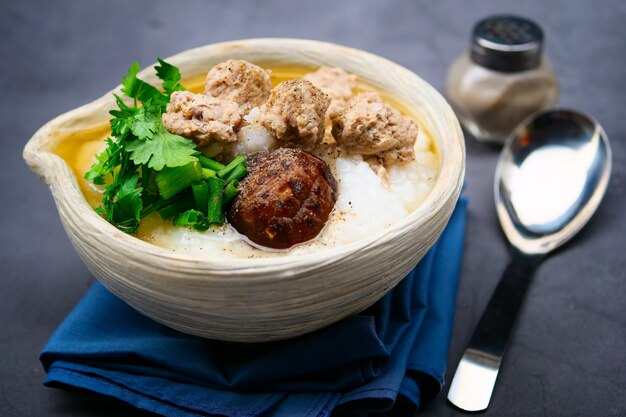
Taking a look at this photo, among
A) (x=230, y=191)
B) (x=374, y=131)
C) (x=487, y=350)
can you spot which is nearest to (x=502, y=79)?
(x=374, y=131)

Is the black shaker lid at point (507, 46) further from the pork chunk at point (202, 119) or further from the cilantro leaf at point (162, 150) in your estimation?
the cilantro leaf at point (162, 150)

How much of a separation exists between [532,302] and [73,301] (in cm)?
179

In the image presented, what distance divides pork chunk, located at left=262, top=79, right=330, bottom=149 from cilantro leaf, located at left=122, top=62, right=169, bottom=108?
0.40 m

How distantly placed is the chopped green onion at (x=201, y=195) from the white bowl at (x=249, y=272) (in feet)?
0.94

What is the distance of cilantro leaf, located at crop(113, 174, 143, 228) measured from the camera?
2.27 meters

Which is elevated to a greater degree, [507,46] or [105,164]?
[105,164]

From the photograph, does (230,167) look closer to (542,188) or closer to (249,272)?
(249,272)

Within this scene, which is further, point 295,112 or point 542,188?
point 542,188

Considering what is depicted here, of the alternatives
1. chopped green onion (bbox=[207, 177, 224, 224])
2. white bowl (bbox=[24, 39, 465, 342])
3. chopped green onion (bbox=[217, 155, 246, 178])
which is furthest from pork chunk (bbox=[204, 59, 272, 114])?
white bowl (bbox=[24, 39, 465, 342])

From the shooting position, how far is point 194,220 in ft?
7.47

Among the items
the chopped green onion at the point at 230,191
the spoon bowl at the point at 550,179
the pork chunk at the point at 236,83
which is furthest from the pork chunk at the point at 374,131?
the spoon bowl at the point at 550,179

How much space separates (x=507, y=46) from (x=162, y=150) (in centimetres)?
196

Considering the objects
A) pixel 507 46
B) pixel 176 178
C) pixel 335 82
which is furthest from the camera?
pixel 507 46

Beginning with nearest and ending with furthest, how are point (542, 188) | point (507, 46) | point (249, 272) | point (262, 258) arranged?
point (249, 272), point (262, 258), point (542, 188), point (507, 46)
